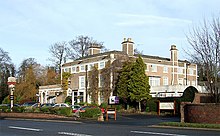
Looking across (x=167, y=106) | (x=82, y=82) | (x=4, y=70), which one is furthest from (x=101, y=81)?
(x=4, y=70)

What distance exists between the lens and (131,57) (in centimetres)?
5834

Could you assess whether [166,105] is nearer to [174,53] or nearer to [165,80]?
[165,80]

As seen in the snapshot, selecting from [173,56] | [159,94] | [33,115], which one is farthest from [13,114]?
[173,56]

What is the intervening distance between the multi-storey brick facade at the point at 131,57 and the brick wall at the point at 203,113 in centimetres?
3191

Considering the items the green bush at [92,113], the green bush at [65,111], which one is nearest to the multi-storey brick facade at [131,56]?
the green bush at [65,111]

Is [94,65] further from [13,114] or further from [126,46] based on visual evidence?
[13,114]

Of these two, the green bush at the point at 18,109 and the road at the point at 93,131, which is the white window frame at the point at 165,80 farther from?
the road at the point at 93,131

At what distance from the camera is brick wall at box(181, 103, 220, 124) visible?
23.3 metres

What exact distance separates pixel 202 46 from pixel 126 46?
38.2 metres

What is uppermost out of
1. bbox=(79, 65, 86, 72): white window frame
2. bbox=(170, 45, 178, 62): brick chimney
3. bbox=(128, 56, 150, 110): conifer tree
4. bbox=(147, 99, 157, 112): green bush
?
bbox=(170, 45, 178, 62): brick chimney

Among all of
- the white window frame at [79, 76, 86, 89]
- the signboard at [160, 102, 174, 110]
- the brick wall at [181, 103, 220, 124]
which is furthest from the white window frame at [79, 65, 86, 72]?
the brick wall at [181, 103, 220, 124]

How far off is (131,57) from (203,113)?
3497cm

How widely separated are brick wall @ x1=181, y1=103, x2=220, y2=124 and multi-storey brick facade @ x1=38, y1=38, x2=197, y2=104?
105 feet

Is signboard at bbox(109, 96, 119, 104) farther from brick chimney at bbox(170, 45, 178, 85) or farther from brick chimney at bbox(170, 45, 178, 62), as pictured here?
brick chimney at bbox(170, 45, 178, 62)
